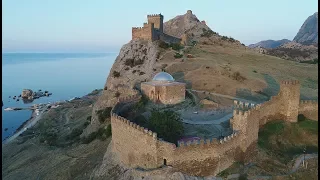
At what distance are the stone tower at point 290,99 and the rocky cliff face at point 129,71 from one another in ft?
55.7

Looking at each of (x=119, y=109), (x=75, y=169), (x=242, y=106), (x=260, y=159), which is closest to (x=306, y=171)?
(x=260, y=159)

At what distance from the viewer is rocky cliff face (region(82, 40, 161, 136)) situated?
40.2 meters

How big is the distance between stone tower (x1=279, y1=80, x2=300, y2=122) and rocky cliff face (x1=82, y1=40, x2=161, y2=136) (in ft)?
55.7

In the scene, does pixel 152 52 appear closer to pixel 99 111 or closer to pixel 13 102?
pixel 99 111

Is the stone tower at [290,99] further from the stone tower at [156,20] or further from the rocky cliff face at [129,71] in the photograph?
the stone tower at [156,20]

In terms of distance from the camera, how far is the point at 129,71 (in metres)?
46.9

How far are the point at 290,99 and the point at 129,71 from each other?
83.9ft

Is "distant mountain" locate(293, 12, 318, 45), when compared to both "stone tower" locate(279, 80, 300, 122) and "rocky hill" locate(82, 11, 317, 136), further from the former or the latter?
"stone tower" locate(279, 80, 300, 122)

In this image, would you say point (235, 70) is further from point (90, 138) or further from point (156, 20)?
point (90, 138)

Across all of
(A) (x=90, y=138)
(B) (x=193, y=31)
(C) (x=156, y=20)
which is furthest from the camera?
(B) (x=193, y=31)

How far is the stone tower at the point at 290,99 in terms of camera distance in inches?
1016

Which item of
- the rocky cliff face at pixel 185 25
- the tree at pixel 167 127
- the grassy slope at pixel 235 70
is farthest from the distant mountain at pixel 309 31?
the tree at pixel 167 127

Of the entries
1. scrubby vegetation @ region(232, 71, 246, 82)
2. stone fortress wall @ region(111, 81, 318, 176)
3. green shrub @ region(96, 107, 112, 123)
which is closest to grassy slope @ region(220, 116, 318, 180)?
stone fortress wall @ region(111, 81, 318, 176)

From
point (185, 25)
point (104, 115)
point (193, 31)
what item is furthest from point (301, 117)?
point (185, 25)
